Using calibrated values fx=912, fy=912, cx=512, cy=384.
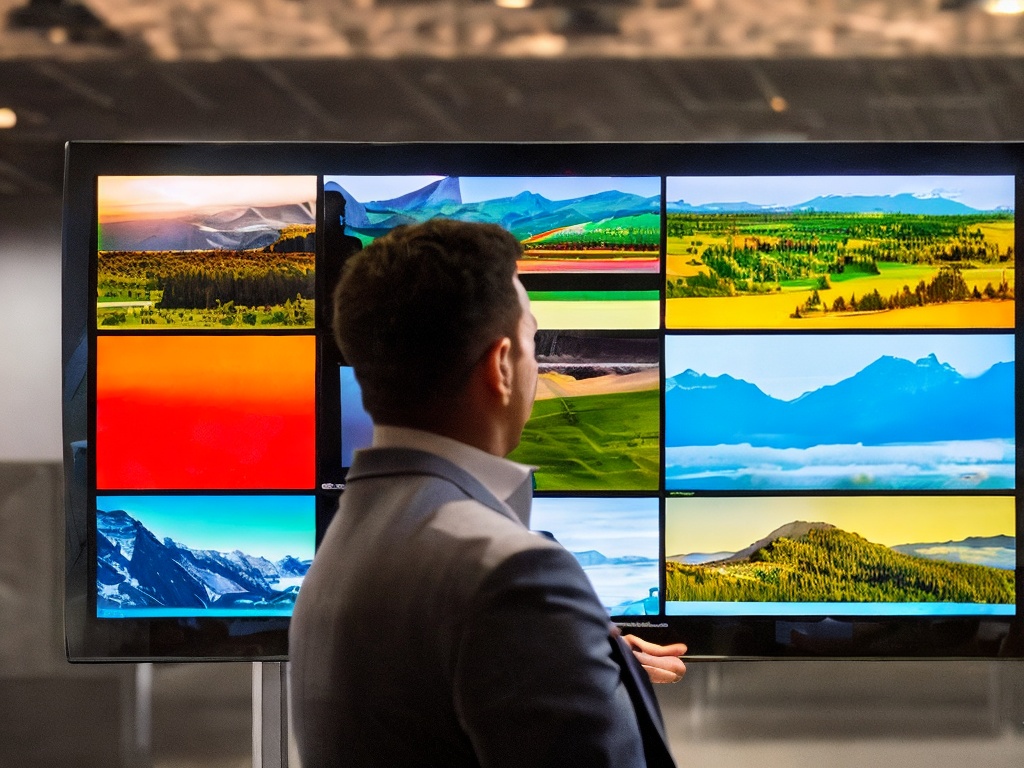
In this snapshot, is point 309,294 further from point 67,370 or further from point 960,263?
point 960,263

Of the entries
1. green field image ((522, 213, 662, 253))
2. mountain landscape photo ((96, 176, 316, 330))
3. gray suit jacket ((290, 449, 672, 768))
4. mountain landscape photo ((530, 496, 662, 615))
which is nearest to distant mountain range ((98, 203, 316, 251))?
mountain landscape photo ((96, 176, 316, 330))

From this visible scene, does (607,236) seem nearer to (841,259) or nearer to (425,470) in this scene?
(841,259)

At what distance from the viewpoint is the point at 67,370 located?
2043 millimetres

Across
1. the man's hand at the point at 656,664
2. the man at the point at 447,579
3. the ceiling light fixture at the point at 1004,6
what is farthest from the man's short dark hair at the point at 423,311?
the ceiling light fixture at the point at 1004,6

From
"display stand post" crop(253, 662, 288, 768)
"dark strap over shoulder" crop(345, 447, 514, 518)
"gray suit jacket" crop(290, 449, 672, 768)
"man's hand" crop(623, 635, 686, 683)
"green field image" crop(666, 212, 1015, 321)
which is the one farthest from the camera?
"display stand post" crop(253, 662, 288, 768)

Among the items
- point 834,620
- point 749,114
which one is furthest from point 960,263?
point 834,620

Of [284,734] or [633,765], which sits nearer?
[633,765]

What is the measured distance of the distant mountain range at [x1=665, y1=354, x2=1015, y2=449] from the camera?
2035mm

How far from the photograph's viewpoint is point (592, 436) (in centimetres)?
203

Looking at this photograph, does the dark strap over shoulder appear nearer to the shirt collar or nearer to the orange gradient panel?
the shirt collar

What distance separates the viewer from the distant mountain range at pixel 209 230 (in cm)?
204

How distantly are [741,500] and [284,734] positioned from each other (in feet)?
3.92

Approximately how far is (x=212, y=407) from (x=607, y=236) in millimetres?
962

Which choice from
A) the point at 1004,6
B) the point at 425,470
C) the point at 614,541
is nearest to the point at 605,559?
the point at 614,541
